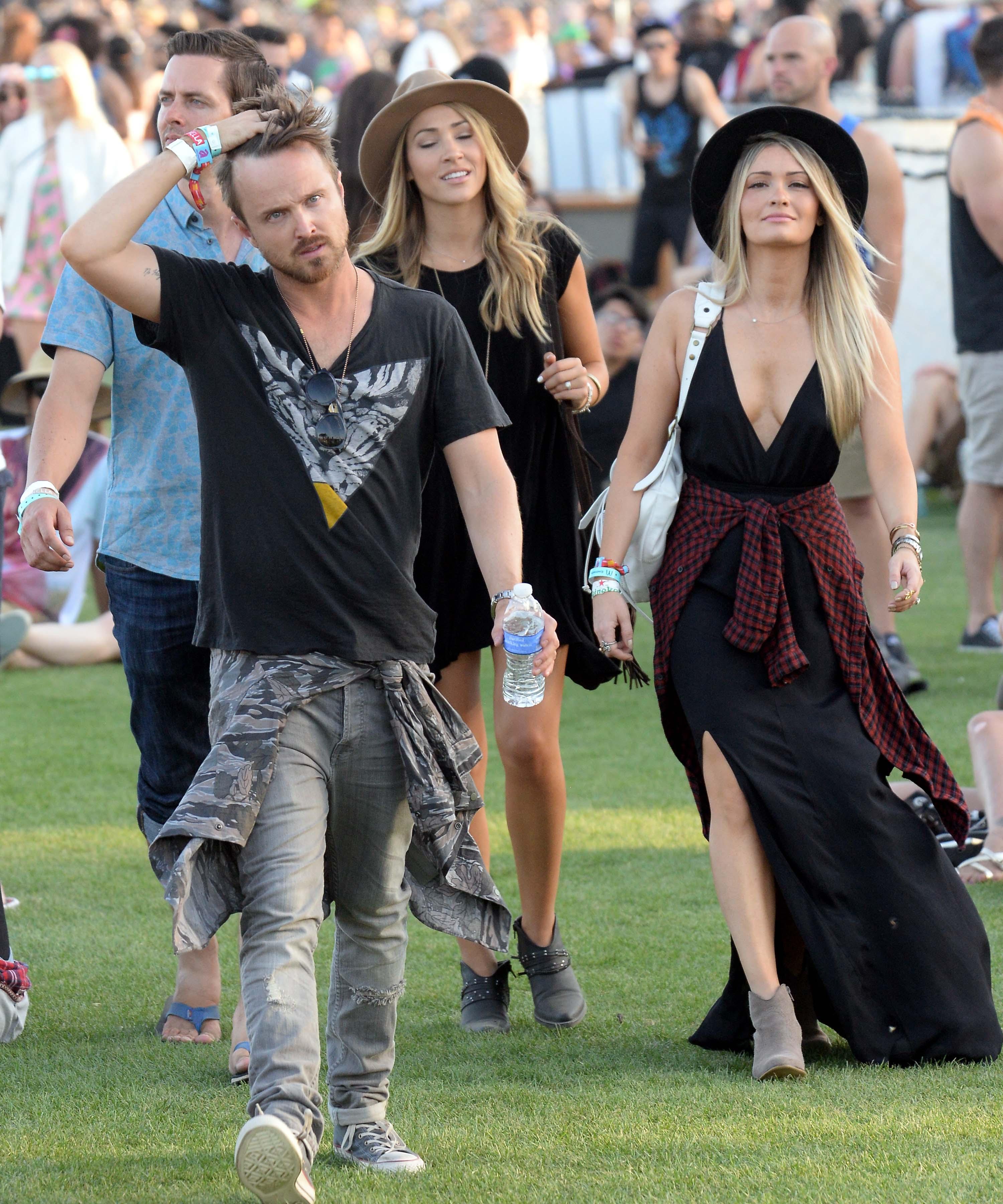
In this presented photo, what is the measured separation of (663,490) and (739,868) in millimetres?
867

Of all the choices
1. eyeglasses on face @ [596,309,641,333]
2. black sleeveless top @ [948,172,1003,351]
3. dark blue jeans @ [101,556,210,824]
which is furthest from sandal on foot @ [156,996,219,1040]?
eyeglasses on face @ [596,309,641,333]

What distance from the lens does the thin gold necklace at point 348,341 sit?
3211 mm

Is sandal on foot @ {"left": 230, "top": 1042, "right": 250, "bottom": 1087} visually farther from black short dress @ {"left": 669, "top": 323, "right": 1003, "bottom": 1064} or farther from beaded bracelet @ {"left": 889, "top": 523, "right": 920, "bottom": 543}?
beaded bracelet @ {"left": 889, "top": 523, "right": 920, "bottom": 543}

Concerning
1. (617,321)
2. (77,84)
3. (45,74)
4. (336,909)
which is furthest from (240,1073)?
(45,74)

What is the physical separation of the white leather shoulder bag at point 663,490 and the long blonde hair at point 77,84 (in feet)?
21.7

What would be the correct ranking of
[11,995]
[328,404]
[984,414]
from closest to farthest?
[328,404] → [11,995] → [984,414]

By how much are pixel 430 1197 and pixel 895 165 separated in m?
5.18

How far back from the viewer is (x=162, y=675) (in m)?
Answer: 4.03

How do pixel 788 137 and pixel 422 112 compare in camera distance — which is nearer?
pixel 788 137

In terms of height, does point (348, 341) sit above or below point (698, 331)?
above

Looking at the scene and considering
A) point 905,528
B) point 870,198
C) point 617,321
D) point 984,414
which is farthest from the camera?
point 617,321

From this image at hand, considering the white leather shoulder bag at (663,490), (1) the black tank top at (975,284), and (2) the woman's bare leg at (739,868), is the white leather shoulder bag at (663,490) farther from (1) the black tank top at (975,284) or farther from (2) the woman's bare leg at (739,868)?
(1) the black tank top at (975,284)

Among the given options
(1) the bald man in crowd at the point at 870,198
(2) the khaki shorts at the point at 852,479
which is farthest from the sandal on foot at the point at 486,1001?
(2) the khaki shorts at the point at 852,479

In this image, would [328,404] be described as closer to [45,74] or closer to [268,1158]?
[268,1158]
